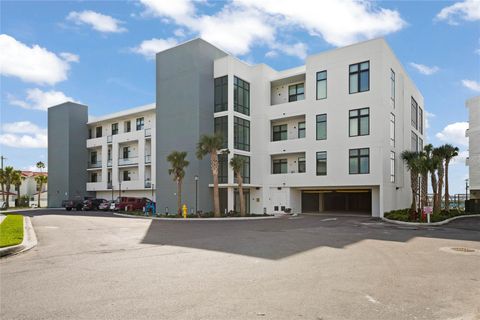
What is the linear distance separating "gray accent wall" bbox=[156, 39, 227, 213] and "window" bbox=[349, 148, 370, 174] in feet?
39.4

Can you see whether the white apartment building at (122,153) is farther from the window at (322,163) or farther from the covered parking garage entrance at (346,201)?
the window at (322,163)

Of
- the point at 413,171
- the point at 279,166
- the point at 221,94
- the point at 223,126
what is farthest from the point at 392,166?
the point at 221,94

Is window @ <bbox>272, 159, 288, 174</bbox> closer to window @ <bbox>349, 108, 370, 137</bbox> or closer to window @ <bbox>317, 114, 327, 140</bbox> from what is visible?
window @ <bbox>317, 114, 327, 140</bbox>

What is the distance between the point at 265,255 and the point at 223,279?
3100mm

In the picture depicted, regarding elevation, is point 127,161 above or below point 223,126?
below

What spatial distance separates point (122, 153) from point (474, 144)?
45.5 m

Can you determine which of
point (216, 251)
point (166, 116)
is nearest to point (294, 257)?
point (216, 251)

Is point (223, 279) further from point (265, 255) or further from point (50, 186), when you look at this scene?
point (50, 186)

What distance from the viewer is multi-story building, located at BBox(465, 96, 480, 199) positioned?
4412 centimetres

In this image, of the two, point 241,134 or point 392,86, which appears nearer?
point 392,86

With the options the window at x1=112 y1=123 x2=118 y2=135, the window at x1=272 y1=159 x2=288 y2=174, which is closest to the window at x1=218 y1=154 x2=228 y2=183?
the window at x1=272 y1=159 x2=288 y2=174

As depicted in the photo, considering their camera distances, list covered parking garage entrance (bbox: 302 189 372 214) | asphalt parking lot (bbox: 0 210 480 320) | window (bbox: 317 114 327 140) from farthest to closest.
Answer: covered parking garage entrance (bbox: 302 189 372 214)
window (bbox: 317 114 327 140)
asphalt parking lot (bbox: 0 210 480 320)

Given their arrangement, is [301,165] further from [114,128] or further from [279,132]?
[114,128]

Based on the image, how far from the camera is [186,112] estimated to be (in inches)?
1256
